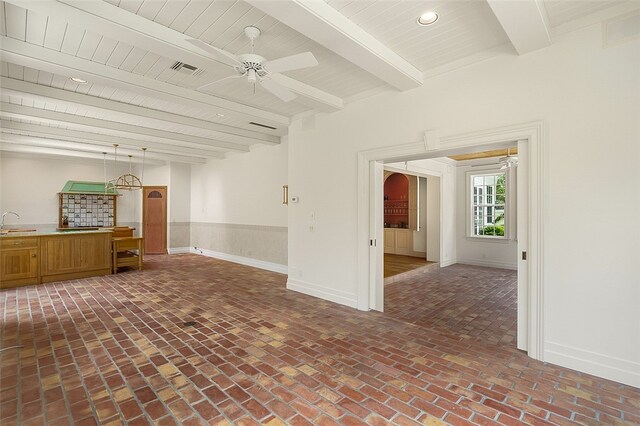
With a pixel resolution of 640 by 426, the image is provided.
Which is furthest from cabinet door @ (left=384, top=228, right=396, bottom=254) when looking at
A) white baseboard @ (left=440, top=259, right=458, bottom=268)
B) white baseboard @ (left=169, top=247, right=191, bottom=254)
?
white baseboard @ (left=169, top=247, right=191, bottom=254)

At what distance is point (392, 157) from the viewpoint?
4.03 metres

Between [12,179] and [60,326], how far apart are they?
738 cm

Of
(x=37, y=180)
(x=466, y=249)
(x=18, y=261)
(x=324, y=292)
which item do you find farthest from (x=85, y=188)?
(x=466, y=249)

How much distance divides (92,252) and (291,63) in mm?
6409

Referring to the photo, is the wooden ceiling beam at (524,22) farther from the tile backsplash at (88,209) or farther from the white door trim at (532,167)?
the tile backsplash at (88,209)

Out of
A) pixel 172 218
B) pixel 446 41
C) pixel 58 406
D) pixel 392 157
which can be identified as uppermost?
pixel 446 41

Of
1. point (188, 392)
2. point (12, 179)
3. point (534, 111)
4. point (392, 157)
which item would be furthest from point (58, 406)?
point (12, 179)

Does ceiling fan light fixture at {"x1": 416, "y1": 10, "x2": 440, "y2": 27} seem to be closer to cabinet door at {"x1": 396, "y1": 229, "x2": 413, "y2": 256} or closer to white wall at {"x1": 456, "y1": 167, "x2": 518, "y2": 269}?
white wall at {"x1": 456, "y1": 167, "x2": 518, "y2": 269}

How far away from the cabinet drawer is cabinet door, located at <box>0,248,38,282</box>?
0.08 m

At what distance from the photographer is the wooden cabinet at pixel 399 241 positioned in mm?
9047

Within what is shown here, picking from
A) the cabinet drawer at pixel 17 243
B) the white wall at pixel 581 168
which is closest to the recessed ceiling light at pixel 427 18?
the white wall at pixel 581 168

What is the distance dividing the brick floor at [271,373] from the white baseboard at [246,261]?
265 centimetres

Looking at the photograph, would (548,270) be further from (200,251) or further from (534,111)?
(200,251)

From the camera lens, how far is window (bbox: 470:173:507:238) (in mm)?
7714
